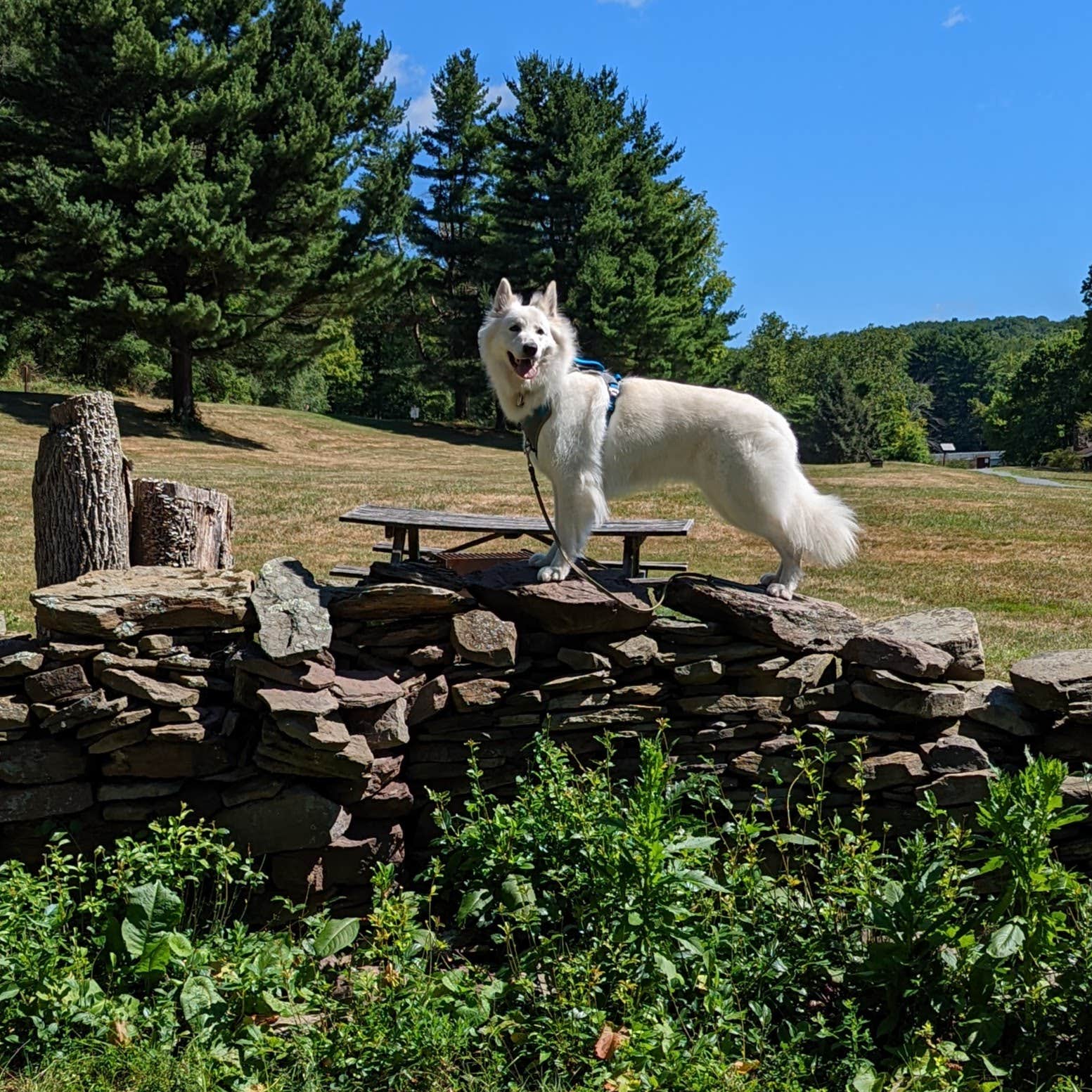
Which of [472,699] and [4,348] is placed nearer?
[472,699]

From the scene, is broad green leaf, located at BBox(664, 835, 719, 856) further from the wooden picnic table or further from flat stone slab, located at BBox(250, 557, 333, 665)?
the wooden picnic table

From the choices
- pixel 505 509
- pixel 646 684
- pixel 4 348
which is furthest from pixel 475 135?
pixel 646 684

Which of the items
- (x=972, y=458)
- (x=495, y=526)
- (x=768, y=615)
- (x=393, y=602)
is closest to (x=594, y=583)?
→ (x=768, y=615)

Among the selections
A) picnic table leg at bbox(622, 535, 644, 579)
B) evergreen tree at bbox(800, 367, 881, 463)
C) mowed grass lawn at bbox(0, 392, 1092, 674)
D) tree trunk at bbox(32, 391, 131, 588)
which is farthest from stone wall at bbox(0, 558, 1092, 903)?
evergreen tree at bbox(800, 367, 881, 463)

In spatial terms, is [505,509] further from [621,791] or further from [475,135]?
[475,135]

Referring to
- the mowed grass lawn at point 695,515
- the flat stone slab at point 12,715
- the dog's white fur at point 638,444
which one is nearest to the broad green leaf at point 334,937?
the flat stone slab at point 12,715

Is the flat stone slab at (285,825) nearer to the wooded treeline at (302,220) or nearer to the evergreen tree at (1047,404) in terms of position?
the wooded treeline at (302,220)

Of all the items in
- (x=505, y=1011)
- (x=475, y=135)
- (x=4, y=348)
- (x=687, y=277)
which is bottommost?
(x=505, y=1011)

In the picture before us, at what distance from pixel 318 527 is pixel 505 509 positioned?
355 centimetres

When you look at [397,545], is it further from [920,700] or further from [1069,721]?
[1069,721]

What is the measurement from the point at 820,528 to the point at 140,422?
84.8ft

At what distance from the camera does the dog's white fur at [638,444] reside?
536cm

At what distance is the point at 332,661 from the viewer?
503 centimetres

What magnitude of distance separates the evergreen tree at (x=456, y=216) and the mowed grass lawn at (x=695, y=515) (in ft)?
36.2
